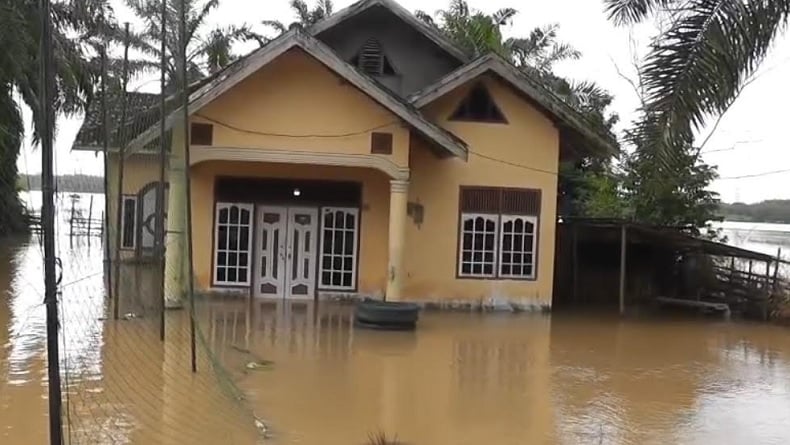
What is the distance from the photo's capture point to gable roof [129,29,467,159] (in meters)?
16.7

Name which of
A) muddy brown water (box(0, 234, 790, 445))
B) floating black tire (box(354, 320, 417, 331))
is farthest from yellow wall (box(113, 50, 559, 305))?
floating black tire (box(354, 320, 417, 331))

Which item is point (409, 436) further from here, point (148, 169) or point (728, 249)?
point (728, 249)

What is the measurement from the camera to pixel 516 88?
1933cm

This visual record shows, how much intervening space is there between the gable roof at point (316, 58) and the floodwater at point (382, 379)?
13.3ft

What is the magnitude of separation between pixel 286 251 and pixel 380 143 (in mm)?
3678

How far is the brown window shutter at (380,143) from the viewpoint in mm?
17875

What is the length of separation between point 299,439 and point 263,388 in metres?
2.34

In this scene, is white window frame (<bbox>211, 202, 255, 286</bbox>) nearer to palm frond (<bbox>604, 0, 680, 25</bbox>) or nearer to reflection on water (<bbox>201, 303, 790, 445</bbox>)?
reflection on water (<bbox>201, 303, 790, 445</bbox>)

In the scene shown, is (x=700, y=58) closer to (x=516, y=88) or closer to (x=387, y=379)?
(x=387, y=379)

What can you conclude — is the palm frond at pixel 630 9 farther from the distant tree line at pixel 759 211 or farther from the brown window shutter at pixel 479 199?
the distant tree line at pixel 759 211

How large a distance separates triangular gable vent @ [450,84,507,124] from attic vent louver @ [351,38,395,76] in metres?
2.19

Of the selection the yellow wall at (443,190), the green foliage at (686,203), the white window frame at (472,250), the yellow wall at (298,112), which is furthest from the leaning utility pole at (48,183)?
the green foliage at (686,203)

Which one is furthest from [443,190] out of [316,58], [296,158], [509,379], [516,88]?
[509,379]

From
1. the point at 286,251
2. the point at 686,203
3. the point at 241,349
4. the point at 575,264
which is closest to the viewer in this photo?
the point at 241,349
